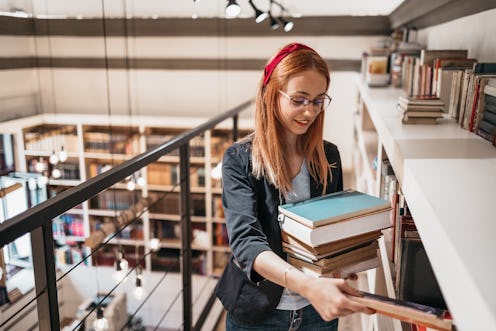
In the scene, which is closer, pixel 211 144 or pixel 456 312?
pixel 456 312

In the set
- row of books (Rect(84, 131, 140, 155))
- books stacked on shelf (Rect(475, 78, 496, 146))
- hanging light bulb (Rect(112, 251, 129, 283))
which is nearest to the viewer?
books stacked on shelf (Rect(475, 78, 496, 146))

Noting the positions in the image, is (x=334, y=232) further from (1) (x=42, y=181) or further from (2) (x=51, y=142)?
(2) (x=51, y=142)

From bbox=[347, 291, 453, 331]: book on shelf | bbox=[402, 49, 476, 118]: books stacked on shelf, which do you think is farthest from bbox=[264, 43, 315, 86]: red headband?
bbox=[402, 49, 476, 118]: books stacked on shelf

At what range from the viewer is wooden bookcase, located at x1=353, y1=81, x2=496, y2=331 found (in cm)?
59

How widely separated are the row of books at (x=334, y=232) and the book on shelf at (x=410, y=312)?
→ 0.53ft

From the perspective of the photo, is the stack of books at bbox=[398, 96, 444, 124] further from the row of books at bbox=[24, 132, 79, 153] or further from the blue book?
the row of books at bbox=[24, 132, 79, 153]

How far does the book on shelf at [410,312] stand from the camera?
76 centimetres

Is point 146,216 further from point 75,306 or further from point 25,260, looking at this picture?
point 25,260

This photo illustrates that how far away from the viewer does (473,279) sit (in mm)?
A: 587

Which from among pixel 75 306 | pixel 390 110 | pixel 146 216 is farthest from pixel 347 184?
pixel 75 306

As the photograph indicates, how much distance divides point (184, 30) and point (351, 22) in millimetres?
1902

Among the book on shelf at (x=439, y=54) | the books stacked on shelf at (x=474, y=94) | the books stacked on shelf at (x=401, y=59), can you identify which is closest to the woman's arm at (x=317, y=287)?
the books stacked on shelf at (x=474, y=94)

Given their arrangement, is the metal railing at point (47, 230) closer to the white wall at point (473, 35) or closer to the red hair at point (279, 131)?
the red hair at point (279, 131)

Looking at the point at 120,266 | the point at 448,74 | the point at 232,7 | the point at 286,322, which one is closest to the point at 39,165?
the point at 120,266
